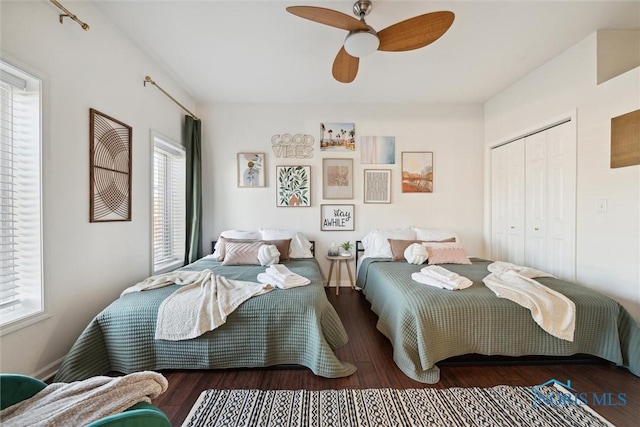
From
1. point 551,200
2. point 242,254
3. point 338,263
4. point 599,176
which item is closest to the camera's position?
point 599,176

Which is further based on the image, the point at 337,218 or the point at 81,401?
the point at 337,218

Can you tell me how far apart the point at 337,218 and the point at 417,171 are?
139cm

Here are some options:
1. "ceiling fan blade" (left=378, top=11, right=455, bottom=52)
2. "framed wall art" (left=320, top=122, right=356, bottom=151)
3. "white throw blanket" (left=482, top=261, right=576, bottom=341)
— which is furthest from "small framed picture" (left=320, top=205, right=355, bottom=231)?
"ceiling fan blade" (left=378, top=11, right=455, bottom=52)

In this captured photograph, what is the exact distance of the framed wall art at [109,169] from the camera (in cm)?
197

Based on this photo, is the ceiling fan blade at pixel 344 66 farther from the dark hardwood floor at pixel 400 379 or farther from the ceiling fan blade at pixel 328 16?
the dark hardwood floor at pixel 400 379

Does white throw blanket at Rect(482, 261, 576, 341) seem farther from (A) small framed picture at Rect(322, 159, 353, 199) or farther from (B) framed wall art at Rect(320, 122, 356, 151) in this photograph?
(B) framed wall art at Rect(320, 122, 356, 151)

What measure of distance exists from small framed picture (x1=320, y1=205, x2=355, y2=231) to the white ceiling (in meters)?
1.57

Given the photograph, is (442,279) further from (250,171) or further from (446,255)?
(250,171)

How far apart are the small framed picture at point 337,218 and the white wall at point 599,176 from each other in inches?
95.7

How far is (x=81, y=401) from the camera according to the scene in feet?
2.92

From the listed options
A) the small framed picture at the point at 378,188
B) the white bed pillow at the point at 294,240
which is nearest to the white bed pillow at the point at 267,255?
the white bed pillow at the point at 294,240

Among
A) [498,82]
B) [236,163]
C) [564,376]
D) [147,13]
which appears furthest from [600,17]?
[236,163]

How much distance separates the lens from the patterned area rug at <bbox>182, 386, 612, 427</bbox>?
138 centimetres

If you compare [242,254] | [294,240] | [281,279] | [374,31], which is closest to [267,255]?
[242,254]
